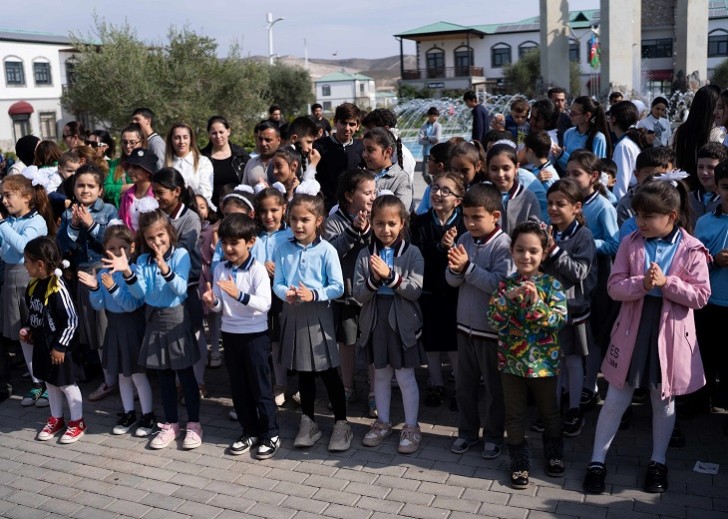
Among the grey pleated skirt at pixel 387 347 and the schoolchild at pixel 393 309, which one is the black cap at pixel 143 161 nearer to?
the schoolchild at pixel 393 309

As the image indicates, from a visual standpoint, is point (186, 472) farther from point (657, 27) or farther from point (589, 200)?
point (657, 27)

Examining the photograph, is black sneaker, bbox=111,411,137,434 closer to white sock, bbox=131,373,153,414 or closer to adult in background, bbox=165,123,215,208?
white sock, bbox=131,373,153,414

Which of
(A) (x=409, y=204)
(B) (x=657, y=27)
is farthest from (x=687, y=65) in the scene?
(A) (x=409, y=204)

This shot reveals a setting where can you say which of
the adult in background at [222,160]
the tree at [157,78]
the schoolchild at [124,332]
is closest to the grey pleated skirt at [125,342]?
the schoolchild at [124,332]

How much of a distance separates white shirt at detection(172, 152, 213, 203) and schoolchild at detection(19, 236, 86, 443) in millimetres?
1622

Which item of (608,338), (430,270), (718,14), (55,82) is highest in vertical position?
(718,14)

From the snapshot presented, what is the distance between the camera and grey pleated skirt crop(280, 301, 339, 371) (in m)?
4.37

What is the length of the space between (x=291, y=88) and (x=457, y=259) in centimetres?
4717

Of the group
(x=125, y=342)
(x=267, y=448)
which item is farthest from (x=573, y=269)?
(x=125, y=342)

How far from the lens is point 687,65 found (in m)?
35.8

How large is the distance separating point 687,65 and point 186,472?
124 ft

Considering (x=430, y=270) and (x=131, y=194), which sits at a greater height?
(x=131, y=194)

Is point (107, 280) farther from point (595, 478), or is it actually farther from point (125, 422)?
point (595, 478)

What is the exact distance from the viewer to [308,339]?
14.4 feet
